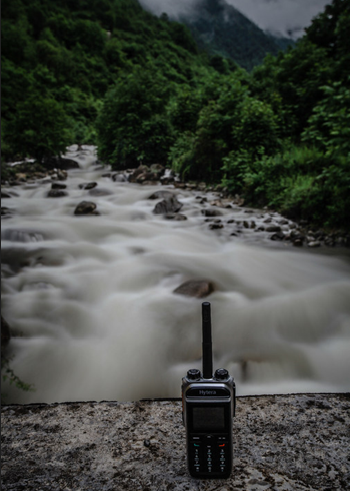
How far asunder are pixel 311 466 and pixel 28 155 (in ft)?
6.70

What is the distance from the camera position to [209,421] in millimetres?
531

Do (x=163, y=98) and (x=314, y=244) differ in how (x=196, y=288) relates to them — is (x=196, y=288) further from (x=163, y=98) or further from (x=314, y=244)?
(x=163, y=98)

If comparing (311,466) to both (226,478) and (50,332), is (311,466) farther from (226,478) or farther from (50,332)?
(50,332)

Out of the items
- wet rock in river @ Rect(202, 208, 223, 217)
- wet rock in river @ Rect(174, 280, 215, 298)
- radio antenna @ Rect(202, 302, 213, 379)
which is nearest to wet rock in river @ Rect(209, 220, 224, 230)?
wet rock in river @ Rect(202, 208, 223, 217)

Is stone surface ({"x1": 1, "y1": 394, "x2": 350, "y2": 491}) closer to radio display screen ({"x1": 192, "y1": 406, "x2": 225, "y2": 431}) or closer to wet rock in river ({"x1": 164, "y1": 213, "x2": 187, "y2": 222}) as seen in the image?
radio display screen ({"x1": 192, "y1": 406, "x2": 225, "y2": 431})

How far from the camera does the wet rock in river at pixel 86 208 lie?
2.45m

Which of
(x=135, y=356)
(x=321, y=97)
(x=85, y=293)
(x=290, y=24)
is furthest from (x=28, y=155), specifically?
(x=321, y=97)

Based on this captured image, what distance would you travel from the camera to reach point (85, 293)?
1.60m

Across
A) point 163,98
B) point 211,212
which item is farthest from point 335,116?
point 163,98

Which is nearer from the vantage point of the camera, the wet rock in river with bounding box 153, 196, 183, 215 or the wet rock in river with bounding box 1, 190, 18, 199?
the wet rock in river with bounding box 1, 190, 18, 199

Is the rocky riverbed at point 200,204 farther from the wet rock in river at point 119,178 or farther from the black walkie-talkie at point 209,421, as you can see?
the black walkie-talkie at point 209,421

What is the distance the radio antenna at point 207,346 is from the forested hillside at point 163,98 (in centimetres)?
115

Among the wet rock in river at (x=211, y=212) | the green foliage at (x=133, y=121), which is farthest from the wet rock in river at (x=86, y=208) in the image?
the wet rock in river at (x=211, y=212)

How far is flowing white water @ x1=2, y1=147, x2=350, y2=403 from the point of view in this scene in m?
1.15
